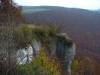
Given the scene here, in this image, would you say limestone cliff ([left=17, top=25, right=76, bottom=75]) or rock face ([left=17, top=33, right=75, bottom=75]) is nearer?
limestone cliff ([left=17, top=25, right=76, bottom=75])

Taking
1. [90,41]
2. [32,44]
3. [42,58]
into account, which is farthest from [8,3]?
[90,41]

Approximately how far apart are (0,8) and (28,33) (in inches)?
100

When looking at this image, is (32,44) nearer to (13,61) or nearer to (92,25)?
(13,61)

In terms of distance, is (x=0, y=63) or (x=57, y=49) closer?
(x=0, y=63)

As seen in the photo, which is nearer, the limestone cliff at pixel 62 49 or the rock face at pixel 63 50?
the limestone cliff at pixel 62 49

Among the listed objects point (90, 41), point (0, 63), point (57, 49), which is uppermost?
point (0, 63)

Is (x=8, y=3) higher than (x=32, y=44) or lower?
higher

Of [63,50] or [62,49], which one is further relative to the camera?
[63,50]

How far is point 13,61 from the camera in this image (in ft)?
24.3

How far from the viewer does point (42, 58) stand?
34.1ft

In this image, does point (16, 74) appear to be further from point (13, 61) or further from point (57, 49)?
point (57, 49)

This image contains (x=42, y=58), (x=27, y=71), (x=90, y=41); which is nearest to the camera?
(x=27, y=71)

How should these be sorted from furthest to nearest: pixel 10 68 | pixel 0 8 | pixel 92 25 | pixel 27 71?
pixel 92 25 < pixel 0 8 < pixel 27 71 < pixel 10 68

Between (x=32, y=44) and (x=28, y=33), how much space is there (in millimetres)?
538
